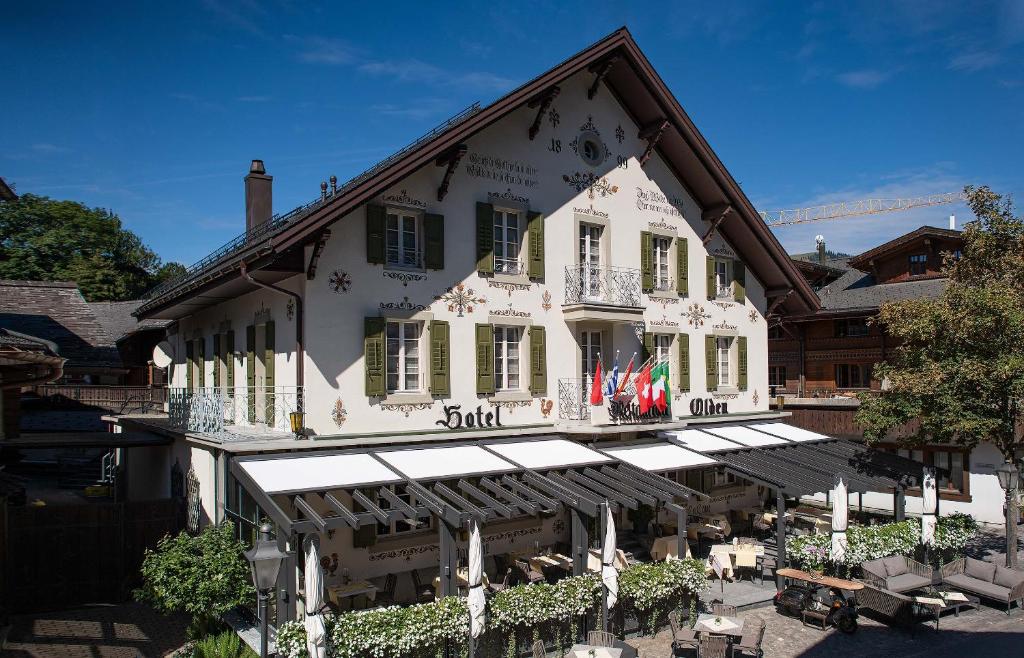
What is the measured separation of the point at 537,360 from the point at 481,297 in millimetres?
2145

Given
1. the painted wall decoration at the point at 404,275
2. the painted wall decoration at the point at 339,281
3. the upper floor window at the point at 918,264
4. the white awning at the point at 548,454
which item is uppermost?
the upper floor window at the point at 918,264

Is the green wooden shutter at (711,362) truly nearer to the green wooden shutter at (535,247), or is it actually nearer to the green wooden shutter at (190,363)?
the green wooden shutter at (535,247)

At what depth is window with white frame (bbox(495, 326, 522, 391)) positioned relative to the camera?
18.1 m

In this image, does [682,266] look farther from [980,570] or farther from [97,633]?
[97,633]

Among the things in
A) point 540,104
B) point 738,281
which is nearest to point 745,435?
point 738,281

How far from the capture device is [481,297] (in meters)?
17.6

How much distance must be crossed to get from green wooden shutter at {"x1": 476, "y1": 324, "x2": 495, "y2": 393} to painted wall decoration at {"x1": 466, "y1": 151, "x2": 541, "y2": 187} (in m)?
3.55

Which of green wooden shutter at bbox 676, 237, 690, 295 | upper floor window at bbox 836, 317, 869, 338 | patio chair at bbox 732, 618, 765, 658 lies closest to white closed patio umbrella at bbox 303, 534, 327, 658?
patio chair at bbox 732, 618, 765, 658

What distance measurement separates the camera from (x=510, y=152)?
18.4m

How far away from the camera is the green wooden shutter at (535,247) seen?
18453mm

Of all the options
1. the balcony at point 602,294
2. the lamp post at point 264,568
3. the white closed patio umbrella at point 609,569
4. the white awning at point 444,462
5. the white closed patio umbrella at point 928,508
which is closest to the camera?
the lamp post at point 264,568

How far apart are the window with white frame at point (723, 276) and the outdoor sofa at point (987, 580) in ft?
31.5

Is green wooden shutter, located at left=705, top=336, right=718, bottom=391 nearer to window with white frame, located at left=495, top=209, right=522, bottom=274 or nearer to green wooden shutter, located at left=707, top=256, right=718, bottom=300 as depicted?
green wooden shutter, located at left=707, top=256, right=718, bottom=300

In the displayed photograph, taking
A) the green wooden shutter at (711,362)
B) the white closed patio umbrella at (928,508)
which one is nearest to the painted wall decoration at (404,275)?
the green wooden shutter at (711,362)
